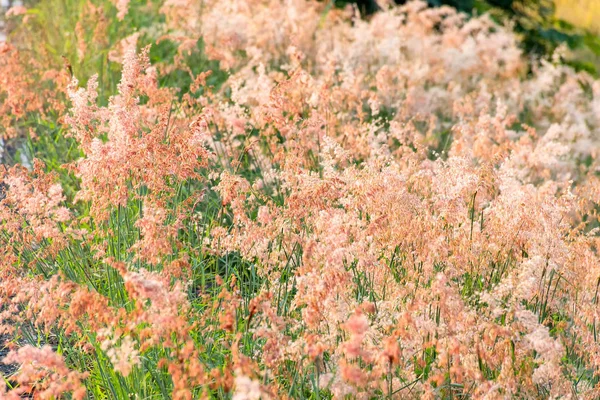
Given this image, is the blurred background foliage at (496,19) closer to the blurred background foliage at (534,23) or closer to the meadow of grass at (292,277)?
the blurred background foliage at (534,23)

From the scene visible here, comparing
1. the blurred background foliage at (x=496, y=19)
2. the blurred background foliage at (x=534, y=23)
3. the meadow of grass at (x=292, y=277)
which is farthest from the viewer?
the blurred background foliage at (x=534, y=23)

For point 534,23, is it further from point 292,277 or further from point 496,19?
point 292,277

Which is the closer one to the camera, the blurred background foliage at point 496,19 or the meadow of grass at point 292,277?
the meadow of grass at point 292,277

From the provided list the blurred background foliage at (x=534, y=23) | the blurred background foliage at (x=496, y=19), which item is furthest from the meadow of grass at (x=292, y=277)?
the blurred background foliage at (x=534, y=23)

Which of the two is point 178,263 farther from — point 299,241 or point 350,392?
point 350,392

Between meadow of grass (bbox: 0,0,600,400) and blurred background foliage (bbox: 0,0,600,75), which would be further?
blurred background foliage (bbox: 0,0,600,75)

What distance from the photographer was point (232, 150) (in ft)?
13.9

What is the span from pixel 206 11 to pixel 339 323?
5.25m

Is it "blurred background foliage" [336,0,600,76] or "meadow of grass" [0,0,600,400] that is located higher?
"meadow of grass" [0,0,600,400]

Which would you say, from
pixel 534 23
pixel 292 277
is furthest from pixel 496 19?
pixel 292 277

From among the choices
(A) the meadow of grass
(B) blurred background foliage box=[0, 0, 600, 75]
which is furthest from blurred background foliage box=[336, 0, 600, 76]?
(A) the meadow of grass

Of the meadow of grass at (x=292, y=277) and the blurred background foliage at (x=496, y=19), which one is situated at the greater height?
the meadow of grass at (x=292, y=277)

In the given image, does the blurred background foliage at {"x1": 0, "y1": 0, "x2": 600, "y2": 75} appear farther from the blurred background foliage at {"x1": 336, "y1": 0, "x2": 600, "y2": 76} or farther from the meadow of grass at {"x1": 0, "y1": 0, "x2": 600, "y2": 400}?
the meadow of grass at {"x1": 0, "y1": 0, "x2": 600, "y2": 400}

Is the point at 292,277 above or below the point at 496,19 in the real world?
above
